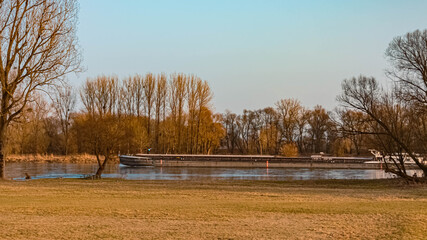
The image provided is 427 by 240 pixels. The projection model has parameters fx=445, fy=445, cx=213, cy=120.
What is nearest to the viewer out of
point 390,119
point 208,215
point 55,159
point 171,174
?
point 208,215

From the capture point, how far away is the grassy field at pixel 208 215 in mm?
8828

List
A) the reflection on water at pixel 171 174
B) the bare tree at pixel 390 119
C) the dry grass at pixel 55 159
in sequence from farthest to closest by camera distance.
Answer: the dry grass at pixel 55 159, the reflection on water at pixel 171 174, the bare tree at pixel 390 119

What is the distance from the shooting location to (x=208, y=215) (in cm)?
1103

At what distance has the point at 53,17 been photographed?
23.2 metres

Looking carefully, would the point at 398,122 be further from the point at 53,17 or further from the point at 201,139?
the point at 201,139

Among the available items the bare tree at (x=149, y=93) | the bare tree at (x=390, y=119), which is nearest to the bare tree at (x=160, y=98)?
the bare tree at (x=149, y=93)

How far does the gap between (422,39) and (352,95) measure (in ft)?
15.5

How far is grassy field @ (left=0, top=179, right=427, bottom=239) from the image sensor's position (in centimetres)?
883

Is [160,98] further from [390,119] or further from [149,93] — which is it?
[390,119]

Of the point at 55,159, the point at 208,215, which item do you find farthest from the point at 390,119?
the point at 55,159

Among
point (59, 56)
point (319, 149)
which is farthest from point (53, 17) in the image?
point (319, 149)

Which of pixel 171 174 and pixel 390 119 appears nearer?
pixel 390 119

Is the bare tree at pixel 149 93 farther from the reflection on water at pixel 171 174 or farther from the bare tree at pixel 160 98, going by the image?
the reflection on water at pixel 171 174

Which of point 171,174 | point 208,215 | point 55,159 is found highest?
point 55,159
